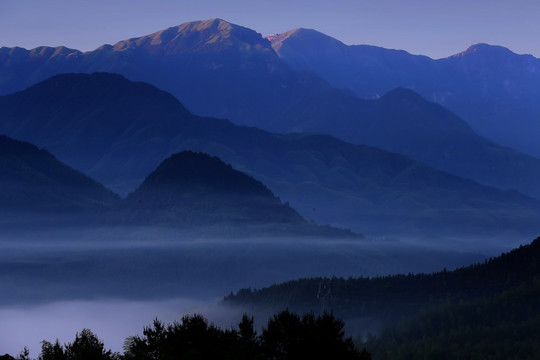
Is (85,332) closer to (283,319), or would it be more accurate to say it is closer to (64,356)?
(64,356)

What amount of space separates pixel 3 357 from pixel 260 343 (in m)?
17.9

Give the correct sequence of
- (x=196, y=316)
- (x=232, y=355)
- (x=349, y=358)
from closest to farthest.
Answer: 1. (x=232, y=355)
2. (x=349, y=358)
3. (x=196, y=316)

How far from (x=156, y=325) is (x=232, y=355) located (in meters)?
12.0

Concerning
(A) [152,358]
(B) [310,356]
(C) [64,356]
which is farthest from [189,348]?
(C) [64,356]

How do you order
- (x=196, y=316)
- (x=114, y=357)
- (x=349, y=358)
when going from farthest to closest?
1. (x=114, y=357)
2. (x=196, y=316)
3. (x=349, y=358)

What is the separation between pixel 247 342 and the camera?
77562 mm

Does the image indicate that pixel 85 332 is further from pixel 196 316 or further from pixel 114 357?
pixel 196 316

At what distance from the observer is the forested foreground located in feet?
243

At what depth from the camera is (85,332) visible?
268 feet

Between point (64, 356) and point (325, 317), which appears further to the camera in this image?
point (64, 356)

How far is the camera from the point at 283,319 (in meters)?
77.8

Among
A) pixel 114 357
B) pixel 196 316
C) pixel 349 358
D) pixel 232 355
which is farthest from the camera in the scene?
pixel 114 357

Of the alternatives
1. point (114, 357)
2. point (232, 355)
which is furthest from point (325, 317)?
point (114, 357)

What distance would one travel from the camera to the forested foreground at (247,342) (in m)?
73.9
